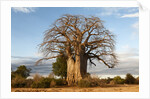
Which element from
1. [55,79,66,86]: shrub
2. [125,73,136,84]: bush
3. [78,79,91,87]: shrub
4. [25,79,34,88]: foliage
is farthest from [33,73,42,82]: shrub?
[125,73,136,84]: bush

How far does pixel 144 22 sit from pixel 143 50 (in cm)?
110

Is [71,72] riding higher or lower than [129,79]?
higher

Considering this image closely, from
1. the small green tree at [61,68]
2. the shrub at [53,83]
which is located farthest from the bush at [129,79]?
the shrub at [53,83]

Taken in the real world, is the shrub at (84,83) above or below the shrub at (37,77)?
below

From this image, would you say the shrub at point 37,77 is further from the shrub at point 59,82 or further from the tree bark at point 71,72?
the tree bark at point 71,72

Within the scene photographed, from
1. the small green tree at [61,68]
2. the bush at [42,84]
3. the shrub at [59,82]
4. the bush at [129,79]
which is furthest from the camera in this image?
the bush at [129,79]

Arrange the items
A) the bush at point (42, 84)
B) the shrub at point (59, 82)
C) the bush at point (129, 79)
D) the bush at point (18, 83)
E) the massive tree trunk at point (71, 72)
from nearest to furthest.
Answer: the bush at point (42, 84) → the bush at point (18, 83) → the shrub at point (59, 82) → the massive tree trunk at point (71, 72) → the bush at point (129, 79)

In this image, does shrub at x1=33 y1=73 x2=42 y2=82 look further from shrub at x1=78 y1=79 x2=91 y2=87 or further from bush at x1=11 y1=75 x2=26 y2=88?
shrub at x1=78 y1=79 x2=91 y2=87

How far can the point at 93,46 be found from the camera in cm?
1051

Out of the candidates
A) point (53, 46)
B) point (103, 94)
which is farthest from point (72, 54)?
point (103, 94)

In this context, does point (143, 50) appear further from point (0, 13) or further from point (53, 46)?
point (0, 13)

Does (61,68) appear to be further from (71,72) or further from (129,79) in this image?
(129,79)

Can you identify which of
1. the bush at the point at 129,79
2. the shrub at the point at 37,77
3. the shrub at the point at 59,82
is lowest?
the bush at the point at 129,79

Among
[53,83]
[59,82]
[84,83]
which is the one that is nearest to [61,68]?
[59,82]
